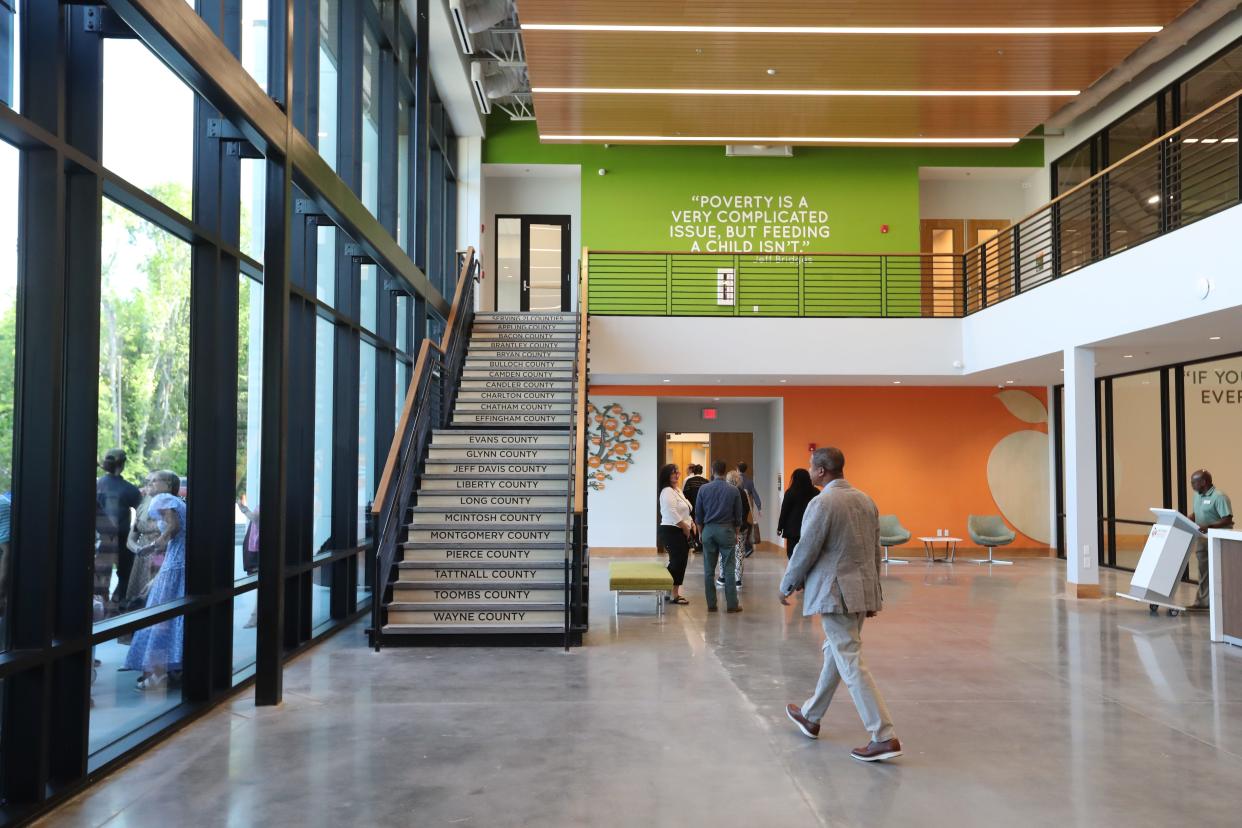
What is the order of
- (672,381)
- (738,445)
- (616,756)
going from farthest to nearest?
1. (738,445)
2. (672,381)
3. (616,756)

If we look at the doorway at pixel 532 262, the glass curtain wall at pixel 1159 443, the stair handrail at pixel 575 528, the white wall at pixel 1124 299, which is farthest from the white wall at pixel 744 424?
the stair handrail at pixel 575 528

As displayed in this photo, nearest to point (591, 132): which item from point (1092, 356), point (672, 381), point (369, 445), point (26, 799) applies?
point (672, 381)

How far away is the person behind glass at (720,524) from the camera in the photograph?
31.8ft

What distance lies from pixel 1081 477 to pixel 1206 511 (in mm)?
1493

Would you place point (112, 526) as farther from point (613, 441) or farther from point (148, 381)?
point (613, 441)

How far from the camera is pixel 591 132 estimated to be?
1456 centimetres

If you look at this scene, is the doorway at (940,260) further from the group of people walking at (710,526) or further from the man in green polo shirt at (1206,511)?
the group of people walking at (710,526)

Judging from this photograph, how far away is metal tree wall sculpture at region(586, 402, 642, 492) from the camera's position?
16.8 meters

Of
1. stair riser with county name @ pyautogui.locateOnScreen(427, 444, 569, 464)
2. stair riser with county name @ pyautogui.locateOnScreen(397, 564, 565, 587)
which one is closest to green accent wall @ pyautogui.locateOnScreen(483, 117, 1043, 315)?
stair riser with county name @ pyautogui.locateOnScreen(427, 444, 569, 464)

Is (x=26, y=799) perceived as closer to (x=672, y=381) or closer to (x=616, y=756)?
(x=616, y=756)

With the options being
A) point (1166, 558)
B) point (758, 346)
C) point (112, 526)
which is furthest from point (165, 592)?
point (758, 346)

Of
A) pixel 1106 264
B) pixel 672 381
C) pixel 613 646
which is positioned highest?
Answer: pixel 1106 264

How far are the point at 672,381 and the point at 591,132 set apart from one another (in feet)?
13.7

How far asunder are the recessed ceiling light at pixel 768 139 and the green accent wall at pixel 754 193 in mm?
2402
